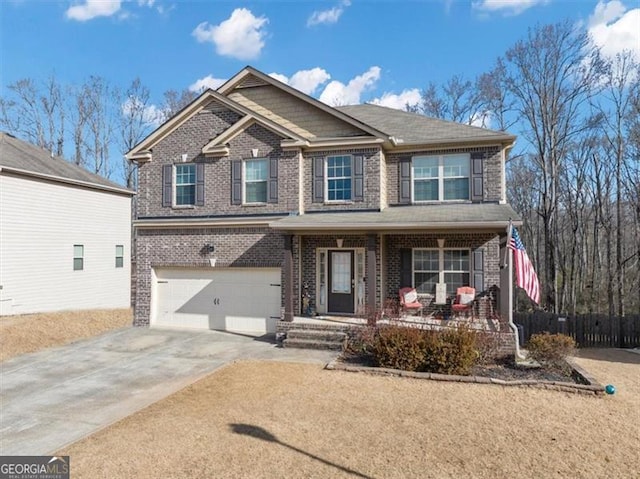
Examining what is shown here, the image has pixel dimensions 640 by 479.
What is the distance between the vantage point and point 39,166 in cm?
1703

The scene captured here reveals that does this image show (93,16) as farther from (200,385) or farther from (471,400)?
(471,400)

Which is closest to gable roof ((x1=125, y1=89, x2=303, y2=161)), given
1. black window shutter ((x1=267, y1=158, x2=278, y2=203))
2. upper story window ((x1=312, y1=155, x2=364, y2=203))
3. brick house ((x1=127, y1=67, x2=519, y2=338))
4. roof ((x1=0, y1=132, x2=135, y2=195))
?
brick house ((x1=127, y1=67, x2=519, y2=338))

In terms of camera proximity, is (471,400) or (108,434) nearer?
(108,434)

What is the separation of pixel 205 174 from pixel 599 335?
14.4m

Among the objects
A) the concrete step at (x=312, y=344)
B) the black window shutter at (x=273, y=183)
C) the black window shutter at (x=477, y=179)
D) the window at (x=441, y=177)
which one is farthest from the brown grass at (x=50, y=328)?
the black window shutter at (x=477, y=179)

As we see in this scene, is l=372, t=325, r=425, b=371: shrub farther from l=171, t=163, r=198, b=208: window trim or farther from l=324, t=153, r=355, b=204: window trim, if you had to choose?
l=171, t=163, r=198, b=208: window trim

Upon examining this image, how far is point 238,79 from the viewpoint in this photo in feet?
48.6

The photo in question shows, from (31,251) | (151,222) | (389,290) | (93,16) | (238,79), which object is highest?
(93,16)

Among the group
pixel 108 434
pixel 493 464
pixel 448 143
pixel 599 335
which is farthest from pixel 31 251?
pixel 599 335

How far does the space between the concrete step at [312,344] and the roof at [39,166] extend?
1251cm

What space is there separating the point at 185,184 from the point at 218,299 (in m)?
4.22

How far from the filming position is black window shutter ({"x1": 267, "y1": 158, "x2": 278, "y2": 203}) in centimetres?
1348

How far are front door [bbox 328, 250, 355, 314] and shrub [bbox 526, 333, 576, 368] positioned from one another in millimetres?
5554

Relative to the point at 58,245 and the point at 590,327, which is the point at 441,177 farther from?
the point at 58,245
